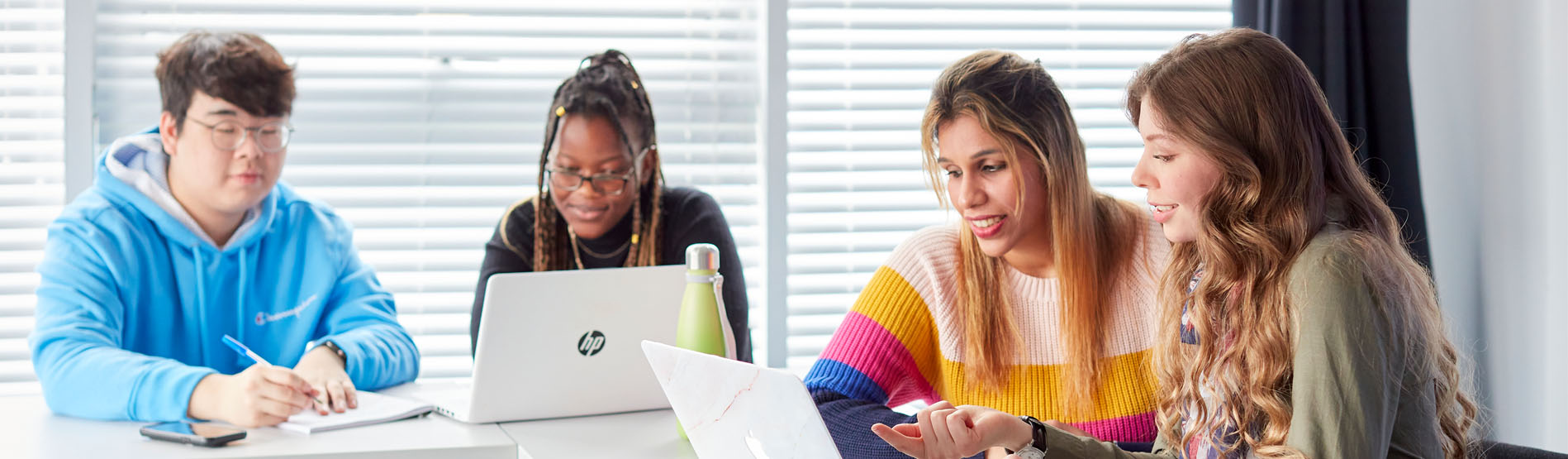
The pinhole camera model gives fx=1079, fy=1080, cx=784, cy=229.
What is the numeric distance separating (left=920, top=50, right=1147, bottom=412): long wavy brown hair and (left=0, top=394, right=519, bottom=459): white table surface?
717 mm

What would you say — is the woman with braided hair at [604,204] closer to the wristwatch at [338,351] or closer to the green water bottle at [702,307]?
the wristwatch at [338,351]

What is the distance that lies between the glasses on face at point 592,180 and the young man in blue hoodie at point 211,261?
1.39 ft

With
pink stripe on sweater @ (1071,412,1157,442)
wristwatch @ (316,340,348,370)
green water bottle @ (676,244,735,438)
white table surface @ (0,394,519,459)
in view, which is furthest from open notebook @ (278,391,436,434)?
pink stripe on sweater @ (1071,412,1157,442)

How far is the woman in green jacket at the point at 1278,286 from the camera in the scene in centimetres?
101

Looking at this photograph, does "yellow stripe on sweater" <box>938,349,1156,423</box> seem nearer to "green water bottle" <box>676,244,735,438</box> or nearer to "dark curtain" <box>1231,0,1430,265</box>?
"green water bottle" <box>676,244,735,438</box>

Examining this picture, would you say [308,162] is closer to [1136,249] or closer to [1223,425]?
[1136,249]

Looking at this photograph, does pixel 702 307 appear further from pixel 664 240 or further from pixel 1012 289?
pixel 664 240

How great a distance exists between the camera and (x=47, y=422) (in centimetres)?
166

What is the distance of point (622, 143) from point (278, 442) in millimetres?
1000

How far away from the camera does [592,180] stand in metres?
2.29

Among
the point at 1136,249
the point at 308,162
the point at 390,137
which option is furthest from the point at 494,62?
the point at 1136,249

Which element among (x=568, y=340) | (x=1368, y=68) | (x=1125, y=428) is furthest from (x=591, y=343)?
(x=1368, y=68)

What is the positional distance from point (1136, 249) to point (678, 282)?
70cm

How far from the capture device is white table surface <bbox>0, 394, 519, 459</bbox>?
1452 mm
